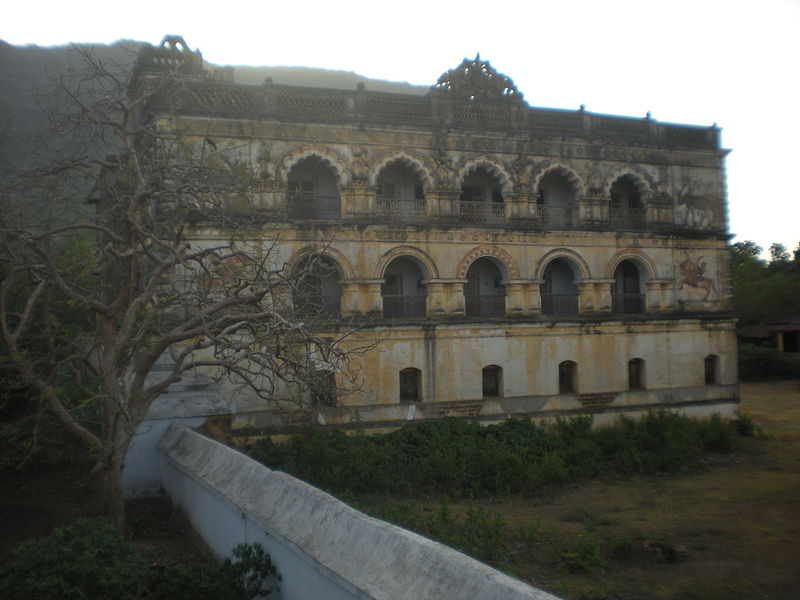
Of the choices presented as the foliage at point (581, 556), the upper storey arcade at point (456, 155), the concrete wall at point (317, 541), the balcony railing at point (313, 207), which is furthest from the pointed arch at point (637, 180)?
the concrete wall at point (317, 541)

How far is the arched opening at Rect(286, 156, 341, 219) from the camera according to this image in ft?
61.8

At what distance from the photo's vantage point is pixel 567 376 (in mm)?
21109

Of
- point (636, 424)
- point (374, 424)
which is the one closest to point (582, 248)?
point (636, 424)

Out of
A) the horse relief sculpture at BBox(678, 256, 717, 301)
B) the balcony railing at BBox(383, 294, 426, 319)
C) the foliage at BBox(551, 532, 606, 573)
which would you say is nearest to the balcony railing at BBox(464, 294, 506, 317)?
the balcony railing at BBox(383, 294, 426, 319)

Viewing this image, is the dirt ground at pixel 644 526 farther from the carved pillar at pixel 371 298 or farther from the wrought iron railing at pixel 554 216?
the wrought iron railing at pixel 554 216

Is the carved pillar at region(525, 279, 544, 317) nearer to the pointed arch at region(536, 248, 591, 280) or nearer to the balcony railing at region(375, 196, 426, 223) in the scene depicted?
the pointed arch at region(536, 248, 591, 280)

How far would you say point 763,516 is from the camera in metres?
13.1

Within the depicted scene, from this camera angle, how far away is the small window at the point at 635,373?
2183 centimetres

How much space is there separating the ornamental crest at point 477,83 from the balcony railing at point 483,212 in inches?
128

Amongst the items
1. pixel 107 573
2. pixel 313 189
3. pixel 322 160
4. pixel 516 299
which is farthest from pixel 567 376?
pixel 107 573

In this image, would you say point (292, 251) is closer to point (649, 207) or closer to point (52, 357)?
point (52, 357)

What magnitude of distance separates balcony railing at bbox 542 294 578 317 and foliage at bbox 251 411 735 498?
392 cm

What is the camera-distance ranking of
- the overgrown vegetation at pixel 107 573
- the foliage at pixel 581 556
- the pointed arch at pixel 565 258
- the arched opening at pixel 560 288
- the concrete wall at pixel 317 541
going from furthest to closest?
the arched opening at pixel 560 288
the pointed arch at pixel 565 258
the foliage at pixel 581 556
the overgrown vegetation at pixel 107 573
the concrete wall at pixel 317 541

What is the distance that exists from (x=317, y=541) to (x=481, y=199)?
17.2 m
